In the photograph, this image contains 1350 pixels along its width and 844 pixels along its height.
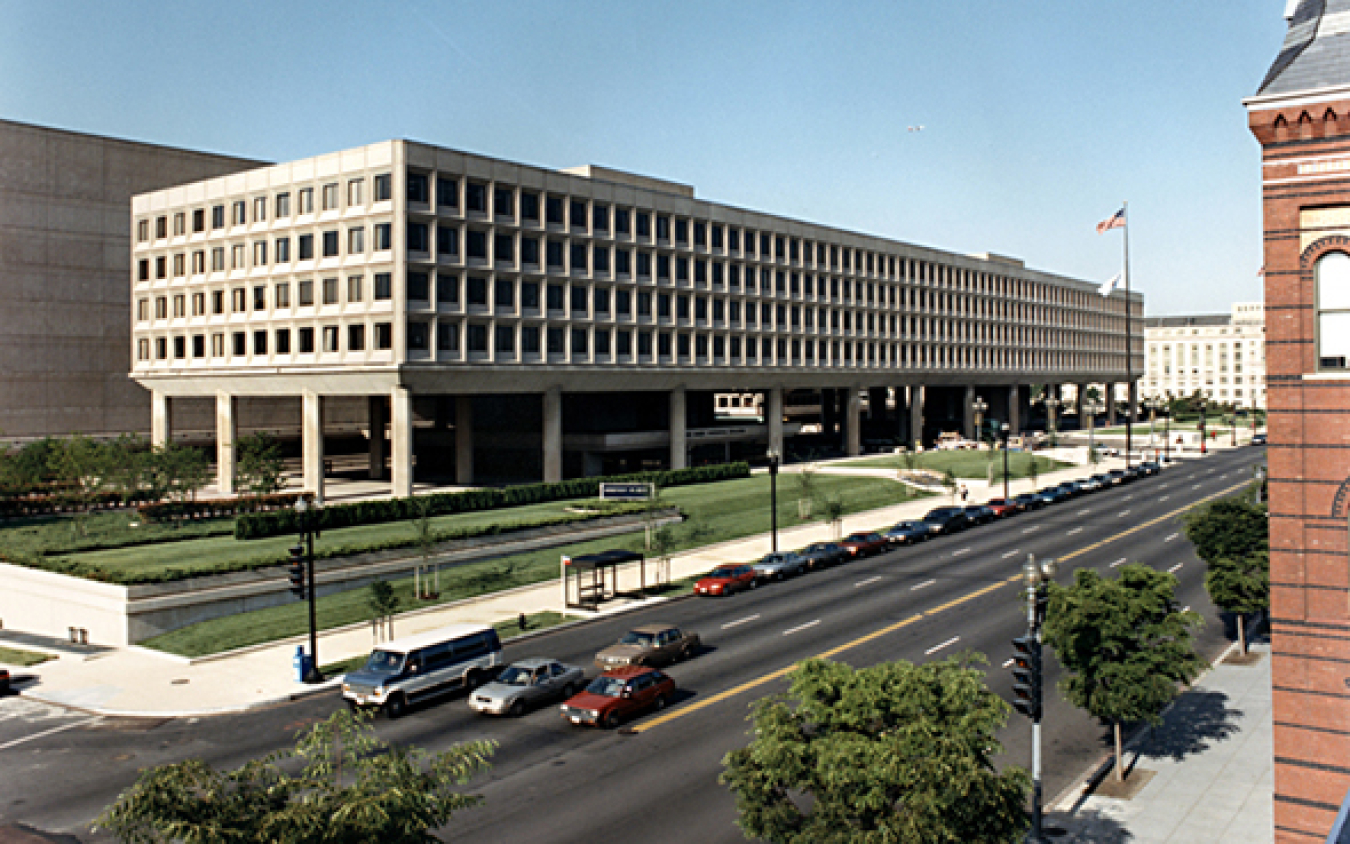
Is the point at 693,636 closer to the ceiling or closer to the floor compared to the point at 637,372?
closer to the floor

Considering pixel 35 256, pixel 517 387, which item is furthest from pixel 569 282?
pixel 35 256

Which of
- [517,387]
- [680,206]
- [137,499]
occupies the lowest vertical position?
[137,499]

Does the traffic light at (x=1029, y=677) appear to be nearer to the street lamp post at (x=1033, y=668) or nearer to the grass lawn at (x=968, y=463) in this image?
the street lamp post at (x=1033, y=668)

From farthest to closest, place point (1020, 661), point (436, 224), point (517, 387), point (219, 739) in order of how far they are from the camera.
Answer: point (517, 387) → point (436, 224) → point (219, 739) → point (1020, 661)

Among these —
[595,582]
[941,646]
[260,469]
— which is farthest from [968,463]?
[941,646]

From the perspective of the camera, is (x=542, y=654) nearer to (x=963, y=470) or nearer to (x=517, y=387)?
(x=517, y=387)

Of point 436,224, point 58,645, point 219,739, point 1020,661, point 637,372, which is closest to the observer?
point 1020,661

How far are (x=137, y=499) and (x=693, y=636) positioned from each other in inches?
1741

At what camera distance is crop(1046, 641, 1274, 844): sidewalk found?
758 inches

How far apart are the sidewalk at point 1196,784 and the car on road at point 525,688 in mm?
13679

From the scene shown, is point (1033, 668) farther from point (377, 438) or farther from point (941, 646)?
point (377, 438)

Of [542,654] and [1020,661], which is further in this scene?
[542,654]

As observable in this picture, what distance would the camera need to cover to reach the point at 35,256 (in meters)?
85.8

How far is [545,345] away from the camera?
72.6 metres
